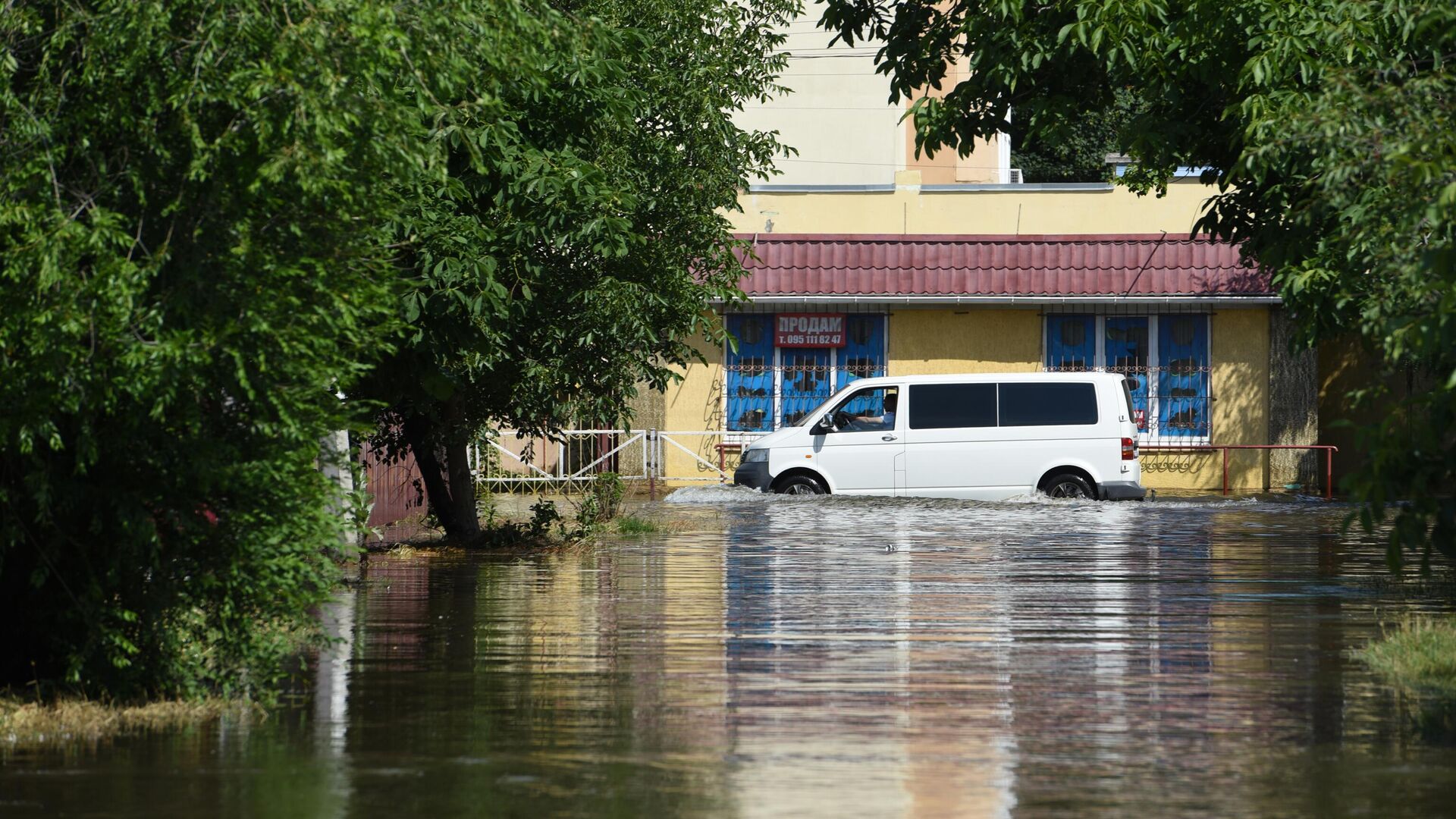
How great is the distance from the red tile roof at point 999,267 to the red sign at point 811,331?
0.69 metres

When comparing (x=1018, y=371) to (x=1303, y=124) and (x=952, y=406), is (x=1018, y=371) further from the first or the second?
(x=1303, y=124)

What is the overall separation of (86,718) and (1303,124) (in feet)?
19.1

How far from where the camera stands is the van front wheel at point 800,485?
22547mm

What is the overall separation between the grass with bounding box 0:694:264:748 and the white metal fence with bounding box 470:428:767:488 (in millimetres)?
17341

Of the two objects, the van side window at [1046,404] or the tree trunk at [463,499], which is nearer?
the tree trunk at [463,499]

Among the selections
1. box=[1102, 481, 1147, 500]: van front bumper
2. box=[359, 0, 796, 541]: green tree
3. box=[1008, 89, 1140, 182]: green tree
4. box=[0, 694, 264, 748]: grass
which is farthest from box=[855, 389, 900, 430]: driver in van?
box=[1008, 89, 1140, 182]: green tree

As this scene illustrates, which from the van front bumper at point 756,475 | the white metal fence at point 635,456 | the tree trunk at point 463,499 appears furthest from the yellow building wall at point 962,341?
the tree trunk at point 463,499

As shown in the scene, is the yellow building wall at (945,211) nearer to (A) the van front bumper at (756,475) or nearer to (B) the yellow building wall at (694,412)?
(B) the yellow building wall at (694,412)

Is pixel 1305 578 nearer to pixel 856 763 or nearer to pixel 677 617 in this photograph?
pixel 677 617

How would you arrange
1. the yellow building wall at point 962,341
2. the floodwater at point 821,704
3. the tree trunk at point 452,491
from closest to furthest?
the floodwater at point 821,704 → the tree trunk at point 452,491 → the yellow building wall at point 962,341

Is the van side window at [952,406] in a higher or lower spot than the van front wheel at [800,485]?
higher

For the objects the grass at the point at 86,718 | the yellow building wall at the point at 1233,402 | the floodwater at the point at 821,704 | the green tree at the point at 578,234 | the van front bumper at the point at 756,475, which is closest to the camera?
the floodwater at the point at 821,704

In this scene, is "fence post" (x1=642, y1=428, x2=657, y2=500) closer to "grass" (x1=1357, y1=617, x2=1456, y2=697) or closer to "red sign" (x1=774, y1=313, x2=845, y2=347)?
"red sign" (x1=774, y1=313, x2=845, y2=347)

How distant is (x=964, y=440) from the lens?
73.7ft
